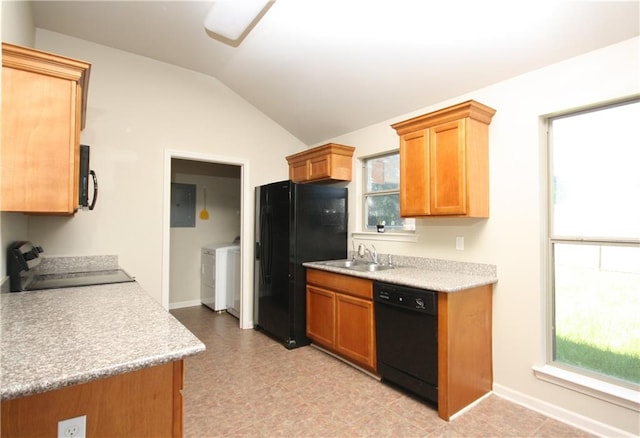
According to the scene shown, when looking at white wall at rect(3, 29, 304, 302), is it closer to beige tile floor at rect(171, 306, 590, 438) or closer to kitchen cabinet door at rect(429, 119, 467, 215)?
Result: beige tile floor at rect(171, 306, 590, 438)

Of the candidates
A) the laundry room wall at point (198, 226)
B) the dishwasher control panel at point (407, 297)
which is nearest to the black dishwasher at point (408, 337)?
the dishwasher control panel at point (407, 297)

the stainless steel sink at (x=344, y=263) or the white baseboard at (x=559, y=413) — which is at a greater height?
the stainless steel sink at (x=344, y=263)

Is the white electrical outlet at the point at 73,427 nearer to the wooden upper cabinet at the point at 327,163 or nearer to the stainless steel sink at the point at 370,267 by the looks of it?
the stainless steel sink at the point at 370,267

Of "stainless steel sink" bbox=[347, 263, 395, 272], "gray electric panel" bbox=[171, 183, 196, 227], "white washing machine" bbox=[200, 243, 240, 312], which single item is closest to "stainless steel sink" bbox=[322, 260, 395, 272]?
"stainless steel sink" bbox=[347, 263, 395, 272]

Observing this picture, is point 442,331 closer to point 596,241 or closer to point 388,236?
point 596,241

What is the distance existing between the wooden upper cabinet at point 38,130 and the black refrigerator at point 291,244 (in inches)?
85.6

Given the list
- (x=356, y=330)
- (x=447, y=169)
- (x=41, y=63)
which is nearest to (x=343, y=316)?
(x=356, y=330)

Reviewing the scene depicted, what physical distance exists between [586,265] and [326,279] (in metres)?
2.07

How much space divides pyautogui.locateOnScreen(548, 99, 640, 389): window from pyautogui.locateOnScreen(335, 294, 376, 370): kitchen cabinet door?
1.34 metres

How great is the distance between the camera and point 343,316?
3037mm

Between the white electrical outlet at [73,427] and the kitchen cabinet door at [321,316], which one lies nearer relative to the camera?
the white electrical outlet at [73,427]

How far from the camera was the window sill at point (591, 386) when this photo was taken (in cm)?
193

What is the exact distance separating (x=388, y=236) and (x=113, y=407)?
2.80 m

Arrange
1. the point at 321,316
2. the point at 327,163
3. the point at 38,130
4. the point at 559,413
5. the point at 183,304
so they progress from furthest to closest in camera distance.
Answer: the point at 183,304
the point at 327,163
the point at 321,316
the point at 559,413
the point at 38,130
